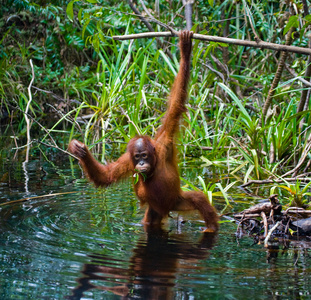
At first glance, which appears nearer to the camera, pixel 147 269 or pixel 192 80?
pixel 147 269

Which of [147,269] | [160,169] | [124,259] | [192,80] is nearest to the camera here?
[147,269]

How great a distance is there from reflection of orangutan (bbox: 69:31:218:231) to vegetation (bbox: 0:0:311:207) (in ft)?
1.29

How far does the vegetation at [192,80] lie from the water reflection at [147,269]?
1.21 metres

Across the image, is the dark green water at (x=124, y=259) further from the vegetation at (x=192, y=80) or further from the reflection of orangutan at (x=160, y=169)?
the vegetation at (x=192, y=80)

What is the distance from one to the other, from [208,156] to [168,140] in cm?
243

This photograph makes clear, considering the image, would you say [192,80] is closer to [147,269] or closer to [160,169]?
[160,169]

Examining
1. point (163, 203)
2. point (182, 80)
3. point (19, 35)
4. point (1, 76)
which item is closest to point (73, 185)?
point (163, 203)

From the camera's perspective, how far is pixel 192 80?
8234 millimetres

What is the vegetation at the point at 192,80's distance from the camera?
6531 mm

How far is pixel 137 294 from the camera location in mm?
2826

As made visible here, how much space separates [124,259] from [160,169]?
1.52m

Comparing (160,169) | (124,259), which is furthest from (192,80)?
(124,259)

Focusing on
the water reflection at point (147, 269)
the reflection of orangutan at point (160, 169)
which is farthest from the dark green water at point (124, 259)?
the reflection of orangutan at point (160, 169)

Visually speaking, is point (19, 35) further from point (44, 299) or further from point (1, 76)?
point (44, 299)
